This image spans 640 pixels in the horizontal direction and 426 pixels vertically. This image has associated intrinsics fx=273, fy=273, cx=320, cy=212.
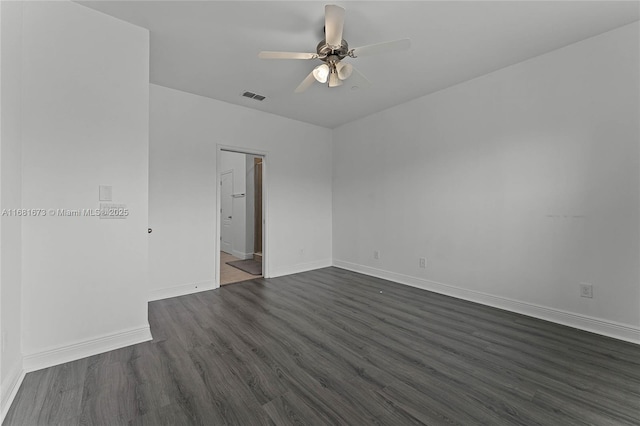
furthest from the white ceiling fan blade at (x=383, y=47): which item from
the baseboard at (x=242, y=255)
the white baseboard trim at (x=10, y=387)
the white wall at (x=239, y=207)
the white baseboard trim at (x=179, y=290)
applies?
the baseboard at (x=242, y=255)

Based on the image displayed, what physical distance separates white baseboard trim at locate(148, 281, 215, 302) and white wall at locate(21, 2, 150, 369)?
1198 millimetres

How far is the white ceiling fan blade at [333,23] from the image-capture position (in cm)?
196

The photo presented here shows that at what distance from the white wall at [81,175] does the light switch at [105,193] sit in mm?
42

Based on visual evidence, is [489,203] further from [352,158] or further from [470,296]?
[352,158]

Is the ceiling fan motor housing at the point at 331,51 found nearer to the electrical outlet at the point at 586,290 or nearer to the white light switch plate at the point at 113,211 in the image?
the white light switch plate at the point at 113,211

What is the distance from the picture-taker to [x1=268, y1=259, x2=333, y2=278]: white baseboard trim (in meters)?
4.71

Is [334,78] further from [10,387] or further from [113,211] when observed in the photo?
[10,387]

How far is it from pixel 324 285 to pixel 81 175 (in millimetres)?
3146

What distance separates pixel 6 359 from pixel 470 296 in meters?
4.30

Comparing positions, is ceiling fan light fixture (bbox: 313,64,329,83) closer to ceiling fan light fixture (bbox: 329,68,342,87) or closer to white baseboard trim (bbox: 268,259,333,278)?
ceiling fan light fixture (bbox: 329,68,342,87)

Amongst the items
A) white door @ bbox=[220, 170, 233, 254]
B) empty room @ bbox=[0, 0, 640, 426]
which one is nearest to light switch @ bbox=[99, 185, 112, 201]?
empty room @ bbox=[0, 0, 640, 426]

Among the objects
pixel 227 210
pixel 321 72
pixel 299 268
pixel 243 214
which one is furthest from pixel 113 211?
pixel 227 210

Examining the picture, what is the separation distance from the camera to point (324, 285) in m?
4.18

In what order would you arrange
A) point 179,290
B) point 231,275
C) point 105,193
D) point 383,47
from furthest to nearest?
point 231,275 < point 179,290 < point 105,193 < point 383,47
